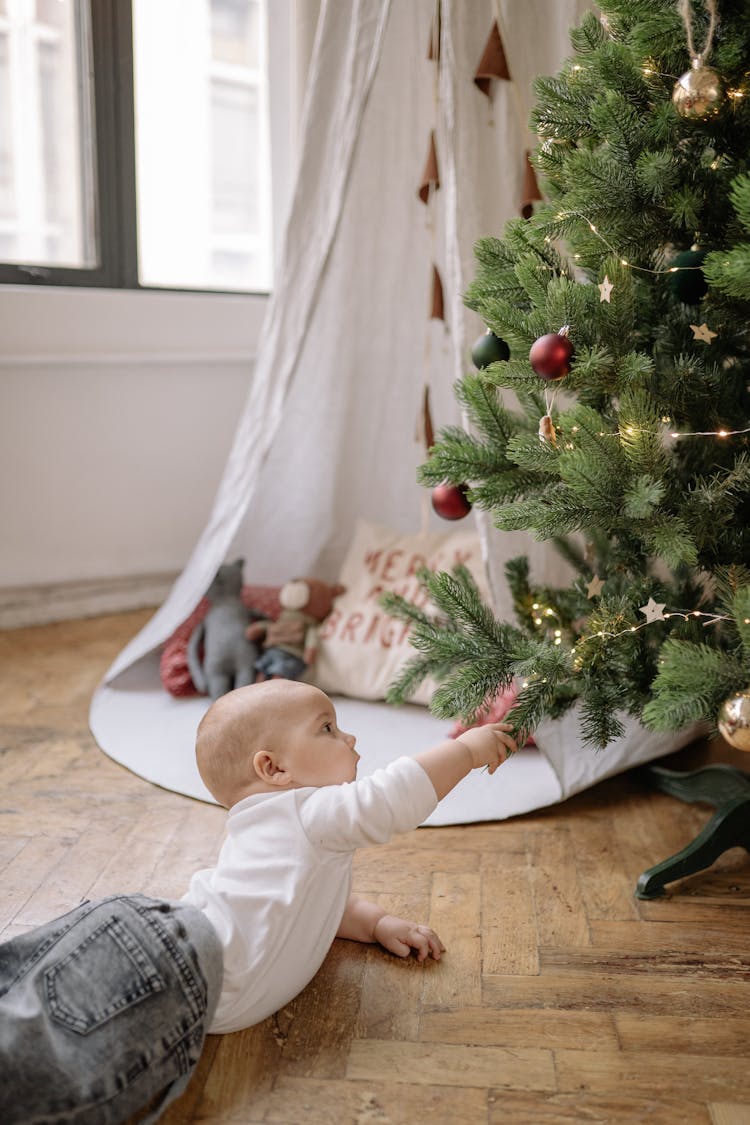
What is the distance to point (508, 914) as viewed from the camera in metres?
1.40

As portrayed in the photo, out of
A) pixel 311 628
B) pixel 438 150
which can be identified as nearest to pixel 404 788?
pixel 311 628

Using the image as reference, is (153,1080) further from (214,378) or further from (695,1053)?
(214,378)

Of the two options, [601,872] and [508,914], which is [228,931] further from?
[601,872]

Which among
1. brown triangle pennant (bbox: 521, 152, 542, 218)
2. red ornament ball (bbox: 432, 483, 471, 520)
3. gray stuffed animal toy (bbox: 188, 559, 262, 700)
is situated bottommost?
gray stuffed animal toy (bbox: 188, 559, 262, 700)

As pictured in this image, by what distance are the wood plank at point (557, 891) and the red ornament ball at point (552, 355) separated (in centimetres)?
71

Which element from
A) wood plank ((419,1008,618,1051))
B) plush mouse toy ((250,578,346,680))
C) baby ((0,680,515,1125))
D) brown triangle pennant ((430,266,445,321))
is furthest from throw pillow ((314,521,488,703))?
wood plank ((419,1008,618,1051))

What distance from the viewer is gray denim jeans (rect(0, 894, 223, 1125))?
96 cm

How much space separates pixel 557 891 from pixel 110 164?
7.42 ft

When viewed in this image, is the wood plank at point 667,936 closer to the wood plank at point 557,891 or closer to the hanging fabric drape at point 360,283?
the wood plank at point 557,891

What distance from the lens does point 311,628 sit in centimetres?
227

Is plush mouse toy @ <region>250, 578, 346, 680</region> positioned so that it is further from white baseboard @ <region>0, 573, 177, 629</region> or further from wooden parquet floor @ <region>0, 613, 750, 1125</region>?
white baseboard @ <region>0, 573, 177, 629</region>

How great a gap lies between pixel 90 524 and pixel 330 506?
2.37ft

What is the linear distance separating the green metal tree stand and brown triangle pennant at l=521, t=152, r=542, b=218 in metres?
0.99

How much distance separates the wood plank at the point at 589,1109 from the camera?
1.03 meters
